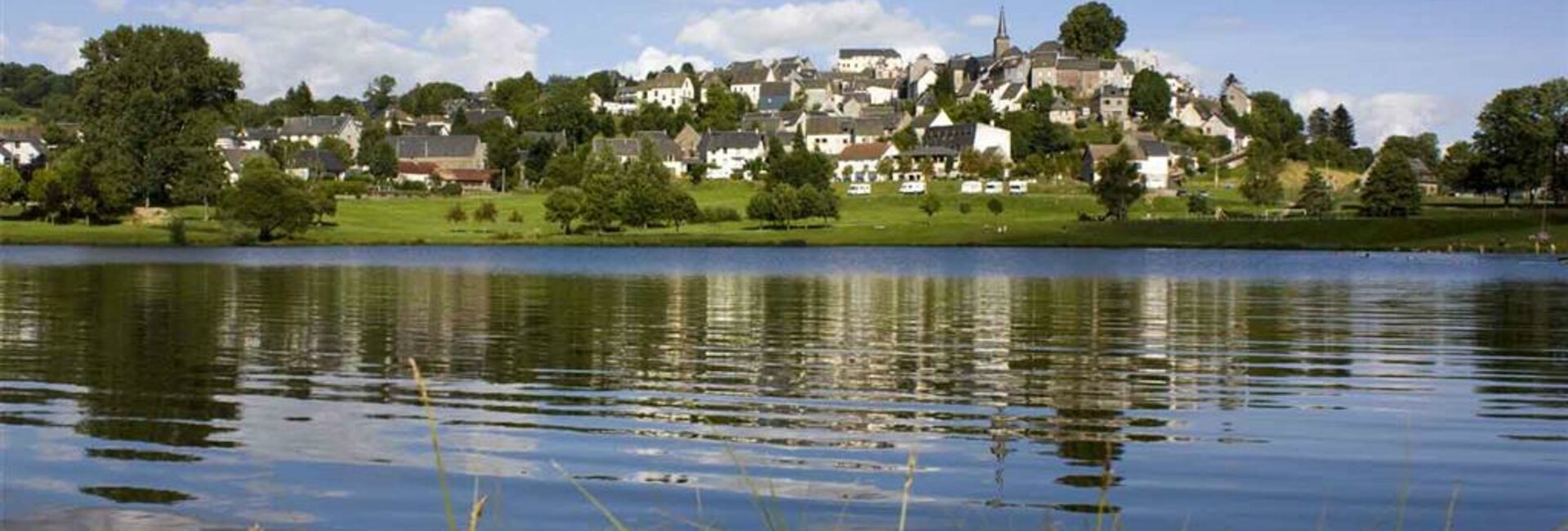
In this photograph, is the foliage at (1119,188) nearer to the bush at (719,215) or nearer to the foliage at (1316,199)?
the foliage at (1316,199)

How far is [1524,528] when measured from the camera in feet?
49.0

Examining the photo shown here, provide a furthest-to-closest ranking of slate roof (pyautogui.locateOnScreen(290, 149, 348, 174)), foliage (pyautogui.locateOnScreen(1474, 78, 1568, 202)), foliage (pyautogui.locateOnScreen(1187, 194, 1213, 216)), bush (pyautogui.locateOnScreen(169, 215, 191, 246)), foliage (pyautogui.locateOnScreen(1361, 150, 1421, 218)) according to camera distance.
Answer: slate roof (pyautogui.locateOnScreen(290, 149, 348, 174)) → foliage (pyautogui.locateOnScreen(1187, 194, 1213, 216)) → foliage (pyautogui.locateOnScreen(1474, 78, 1568, 202)) → foliage (pyautogui.locateOnScreen(1361, 150, 1421, 218)) → bush (pyautogui.locateOnScreen(169, 215, 191, 246))

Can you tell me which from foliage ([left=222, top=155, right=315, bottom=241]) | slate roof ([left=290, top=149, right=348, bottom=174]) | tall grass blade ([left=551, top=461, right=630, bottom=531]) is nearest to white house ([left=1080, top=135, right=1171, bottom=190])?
slate roof ([left=290, top=149, right=348, bottom=174])

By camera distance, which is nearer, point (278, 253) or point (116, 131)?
point (278, 253)

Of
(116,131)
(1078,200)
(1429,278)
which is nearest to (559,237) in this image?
(116,131)

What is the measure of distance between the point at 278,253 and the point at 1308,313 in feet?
244

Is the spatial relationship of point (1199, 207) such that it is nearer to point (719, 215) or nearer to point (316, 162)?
point (719, 215)

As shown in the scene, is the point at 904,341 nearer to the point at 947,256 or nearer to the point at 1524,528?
the point at 1524,528

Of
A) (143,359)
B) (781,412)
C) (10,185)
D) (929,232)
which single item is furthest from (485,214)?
(781,412)

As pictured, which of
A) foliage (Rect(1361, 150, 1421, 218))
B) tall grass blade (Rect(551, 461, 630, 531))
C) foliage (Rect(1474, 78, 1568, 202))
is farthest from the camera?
foliage (Rect(1474, 78, 1568, 202))

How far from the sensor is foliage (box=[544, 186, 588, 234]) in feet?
442

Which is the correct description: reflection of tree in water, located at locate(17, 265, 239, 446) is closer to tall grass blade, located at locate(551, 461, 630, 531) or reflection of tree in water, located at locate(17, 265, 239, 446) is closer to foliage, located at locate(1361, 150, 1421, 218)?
tall grass blade, located at locate(551, 461, 630, 531)

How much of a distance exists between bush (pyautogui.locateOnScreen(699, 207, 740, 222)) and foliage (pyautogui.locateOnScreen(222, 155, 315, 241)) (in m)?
35.8

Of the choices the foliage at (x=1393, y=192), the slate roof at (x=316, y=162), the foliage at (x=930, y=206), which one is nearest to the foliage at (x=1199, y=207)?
the foliage at (x=1393, y=192)
